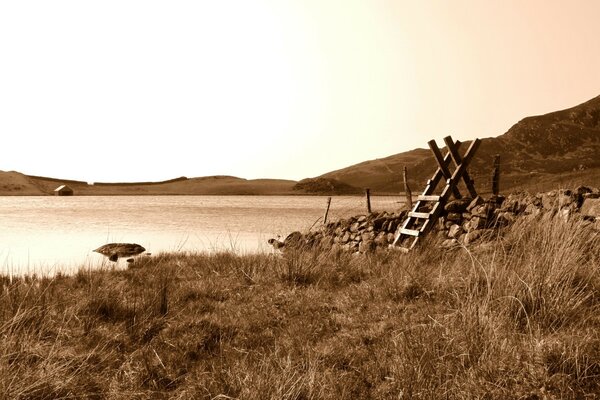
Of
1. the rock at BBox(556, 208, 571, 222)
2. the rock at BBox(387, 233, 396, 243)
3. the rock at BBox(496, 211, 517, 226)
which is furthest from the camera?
the rock at BBox(387, 233, 396, 243)

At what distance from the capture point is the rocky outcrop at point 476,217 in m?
10.0

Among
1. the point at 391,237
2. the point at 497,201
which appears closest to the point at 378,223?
the point at 391,237

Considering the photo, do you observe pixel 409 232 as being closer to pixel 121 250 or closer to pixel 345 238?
pixel 345 238

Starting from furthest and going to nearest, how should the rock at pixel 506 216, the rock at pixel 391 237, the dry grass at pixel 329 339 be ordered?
1. the rock at pixel 391 237
2. the rock at pixel 506 216
3. the dry grass at pixel 329 339

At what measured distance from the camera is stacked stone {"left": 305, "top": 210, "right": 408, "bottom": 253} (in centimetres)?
1558

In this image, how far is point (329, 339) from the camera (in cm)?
457

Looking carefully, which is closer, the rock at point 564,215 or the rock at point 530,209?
the rock at point 564,215

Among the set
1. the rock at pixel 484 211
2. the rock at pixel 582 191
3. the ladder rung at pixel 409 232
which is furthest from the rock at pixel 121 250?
the rock at pixel 582 191

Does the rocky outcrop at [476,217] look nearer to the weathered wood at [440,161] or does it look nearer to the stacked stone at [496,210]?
the stacked stone at [496,210]

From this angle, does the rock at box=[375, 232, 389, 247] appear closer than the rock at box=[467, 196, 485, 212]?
No

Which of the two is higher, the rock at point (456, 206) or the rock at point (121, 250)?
the rock at point (456, 206)

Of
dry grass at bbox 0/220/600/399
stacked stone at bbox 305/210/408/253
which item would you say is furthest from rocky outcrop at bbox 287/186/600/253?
dry grass at bbox 0/220/600/399

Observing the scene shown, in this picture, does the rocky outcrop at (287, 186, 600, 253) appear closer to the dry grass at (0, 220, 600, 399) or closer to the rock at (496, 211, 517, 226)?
the rock at (496, 211, 517, 226)

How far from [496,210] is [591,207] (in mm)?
2810
